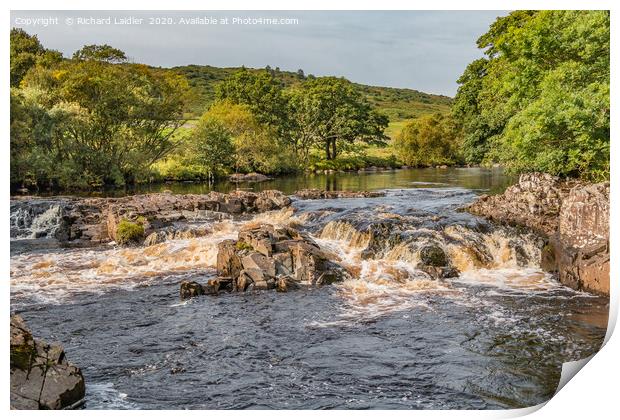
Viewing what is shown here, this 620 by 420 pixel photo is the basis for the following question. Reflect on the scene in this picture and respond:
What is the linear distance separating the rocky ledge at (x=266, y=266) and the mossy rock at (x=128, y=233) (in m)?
4.01

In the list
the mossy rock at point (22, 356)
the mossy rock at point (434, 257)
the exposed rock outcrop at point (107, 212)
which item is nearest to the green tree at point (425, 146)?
the exposed rock outcrop at point (107, 212)

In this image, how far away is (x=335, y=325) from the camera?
9398mm

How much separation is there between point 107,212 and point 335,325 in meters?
10.7

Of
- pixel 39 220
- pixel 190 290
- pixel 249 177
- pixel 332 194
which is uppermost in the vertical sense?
pixel 249 177

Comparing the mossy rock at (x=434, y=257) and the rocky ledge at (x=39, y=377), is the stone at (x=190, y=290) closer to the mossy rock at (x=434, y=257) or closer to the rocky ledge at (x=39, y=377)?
the rocky ledge at (x=39, y=377)

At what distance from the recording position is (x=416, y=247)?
540 inches

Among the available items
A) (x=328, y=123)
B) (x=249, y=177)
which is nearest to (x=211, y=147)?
(x=249, y=177)

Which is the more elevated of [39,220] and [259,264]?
[39,220]

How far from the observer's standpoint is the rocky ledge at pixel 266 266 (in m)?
11.6

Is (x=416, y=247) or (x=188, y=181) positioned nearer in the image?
(x=416, y=247)

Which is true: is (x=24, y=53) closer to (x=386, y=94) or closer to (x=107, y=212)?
(x=107, y=212)
